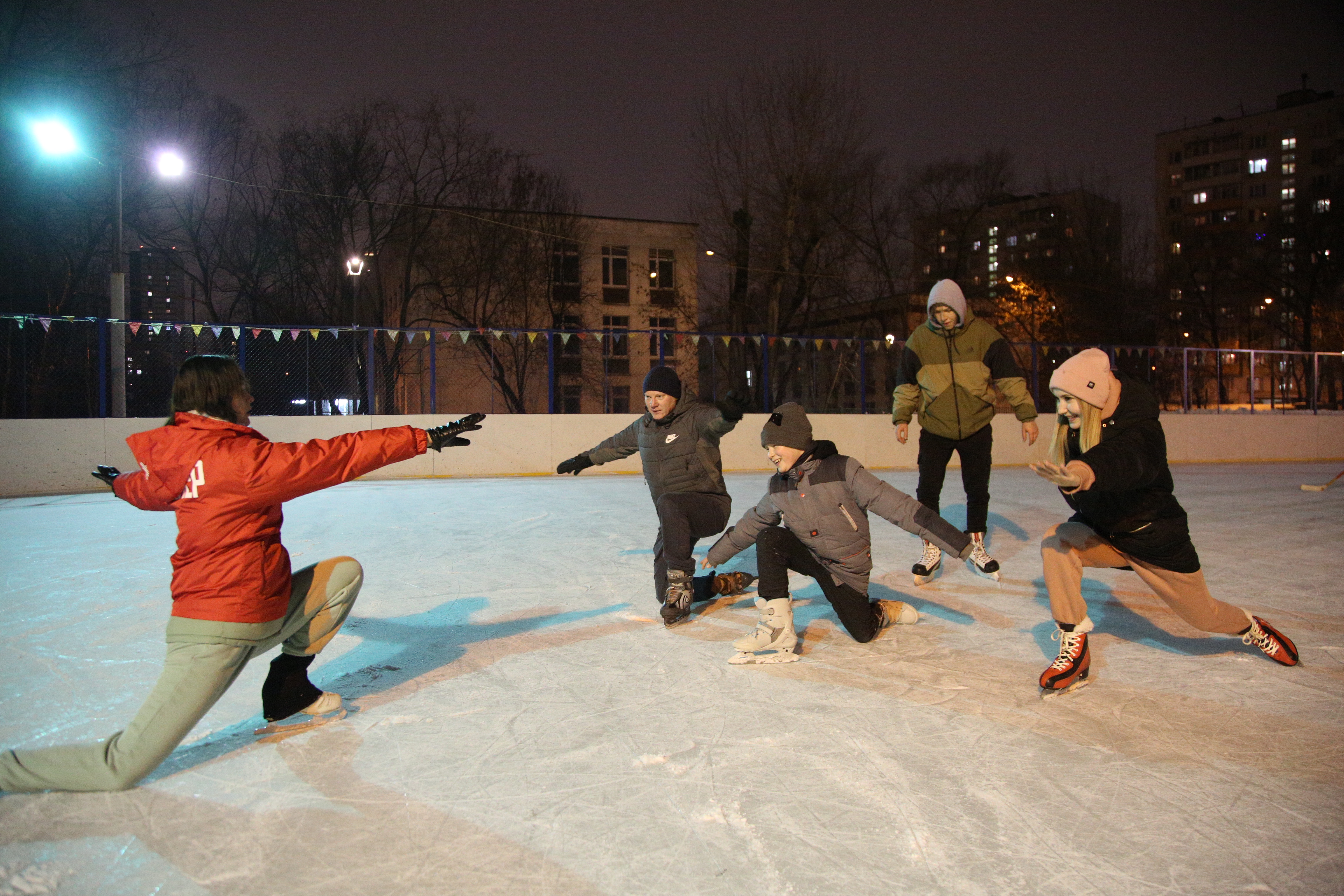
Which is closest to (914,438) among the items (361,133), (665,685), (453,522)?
(453,522)

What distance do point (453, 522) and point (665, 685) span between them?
4.83m

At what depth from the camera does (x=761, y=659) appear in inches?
128

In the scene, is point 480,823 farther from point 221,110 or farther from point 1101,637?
point 221,110

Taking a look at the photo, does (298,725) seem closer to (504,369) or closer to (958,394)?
(958,394)

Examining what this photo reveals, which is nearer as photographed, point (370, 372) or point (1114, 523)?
point (1114, 523)

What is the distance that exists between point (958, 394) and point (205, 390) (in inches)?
149

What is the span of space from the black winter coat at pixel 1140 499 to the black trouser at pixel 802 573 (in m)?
0.93

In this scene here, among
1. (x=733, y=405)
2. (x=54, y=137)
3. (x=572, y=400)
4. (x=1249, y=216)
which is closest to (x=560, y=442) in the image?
(x=572, y=400)

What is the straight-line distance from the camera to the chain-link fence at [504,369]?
38.4 ft

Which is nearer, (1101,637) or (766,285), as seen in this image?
(1101,637)

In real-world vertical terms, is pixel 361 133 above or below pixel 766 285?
above

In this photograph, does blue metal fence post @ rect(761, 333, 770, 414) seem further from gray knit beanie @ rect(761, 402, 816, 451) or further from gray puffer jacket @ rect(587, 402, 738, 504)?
gray knit beanie @ rect(761, 402, 816, 451)

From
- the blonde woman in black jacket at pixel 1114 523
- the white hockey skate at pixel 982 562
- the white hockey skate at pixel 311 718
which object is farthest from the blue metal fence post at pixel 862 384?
the white hockey skate at pixel 311 718

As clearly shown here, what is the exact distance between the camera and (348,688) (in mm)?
2996
